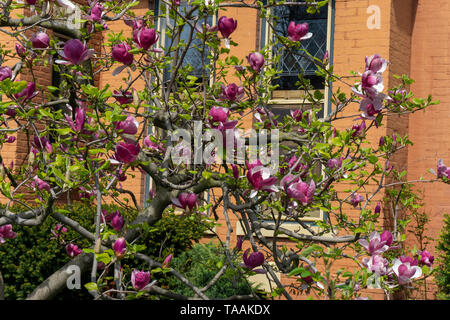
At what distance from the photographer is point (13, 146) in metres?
6.89

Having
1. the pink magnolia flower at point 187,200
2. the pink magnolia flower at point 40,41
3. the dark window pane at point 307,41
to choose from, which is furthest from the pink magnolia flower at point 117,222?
the dark window pane at point 307,41

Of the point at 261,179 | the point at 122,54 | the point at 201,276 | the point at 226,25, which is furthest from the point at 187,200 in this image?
the point at 201,276

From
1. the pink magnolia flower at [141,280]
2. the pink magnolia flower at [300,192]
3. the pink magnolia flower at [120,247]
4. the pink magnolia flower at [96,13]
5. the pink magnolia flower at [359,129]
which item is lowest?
the pink magnolia flower at [141,280]

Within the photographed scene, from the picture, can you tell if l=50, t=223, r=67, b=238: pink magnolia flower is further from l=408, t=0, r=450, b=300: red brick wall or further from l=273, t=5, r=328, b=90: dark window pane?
l=408, t=0, r=450, b=300: red brick wall

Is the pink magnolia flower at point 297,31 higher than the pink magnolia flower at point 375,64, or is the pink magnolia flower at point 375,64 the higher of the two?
the pink magnolia flower at point 297,31

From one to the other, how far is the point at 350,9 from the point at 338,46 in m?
0.46

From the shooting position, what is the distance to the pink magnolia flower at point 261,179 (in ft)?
6.67

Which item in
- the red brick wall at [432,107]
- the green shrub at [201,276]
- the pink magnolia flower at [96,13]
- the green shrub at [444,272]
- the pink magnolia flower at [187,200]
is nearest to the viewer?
the pink magnolia flower at [187,200]

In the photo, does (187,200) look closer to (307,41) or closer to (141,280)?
(141,280)

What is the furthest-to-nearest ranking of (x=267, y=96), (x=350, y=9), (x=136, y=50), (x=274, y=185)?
(x=350, y=9), (x=267, y=96), (x=136, y=50), (x=274, y=185)

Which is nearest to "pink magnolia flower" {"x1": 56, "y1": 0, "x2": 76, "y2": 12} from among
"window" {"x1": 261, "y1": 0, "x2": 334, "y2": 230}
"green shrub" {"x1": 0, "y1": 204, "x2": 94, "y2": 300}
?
"green shrub" {"x1": 0, "y1": 204, "x2": 94, "y2": 300}

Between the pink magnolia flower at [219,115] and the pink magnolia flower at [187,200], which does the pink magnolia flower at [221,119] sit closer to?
the pink magnolia flower at [219,115]
